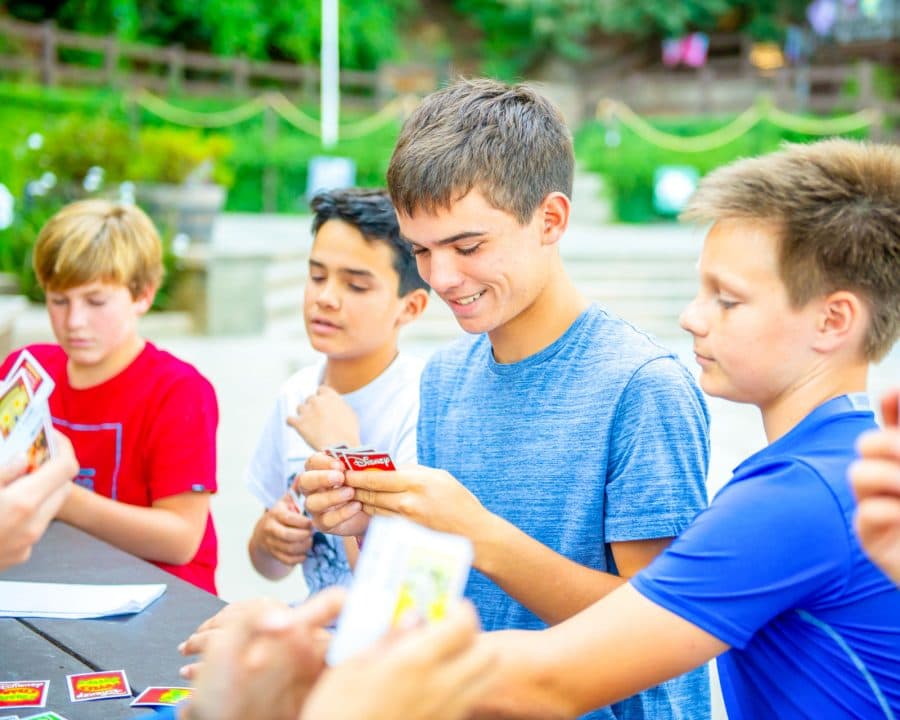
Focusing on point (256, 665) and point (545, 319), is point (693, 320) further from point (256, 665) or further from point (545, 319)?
point (256, 665)

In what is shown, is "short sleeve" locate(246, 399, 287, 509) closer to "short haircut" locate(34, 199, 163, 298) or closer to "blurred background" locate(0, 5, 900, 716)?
"short haircut" locate(34, 199, 163, 298)

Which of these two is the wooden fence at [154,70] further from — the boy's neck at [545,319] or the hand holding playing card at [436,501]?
the hand holding playing card at [436,501]

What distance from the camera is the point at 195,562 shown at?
258cm

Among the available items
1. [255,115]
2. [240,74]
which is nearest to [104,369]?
[255,115]

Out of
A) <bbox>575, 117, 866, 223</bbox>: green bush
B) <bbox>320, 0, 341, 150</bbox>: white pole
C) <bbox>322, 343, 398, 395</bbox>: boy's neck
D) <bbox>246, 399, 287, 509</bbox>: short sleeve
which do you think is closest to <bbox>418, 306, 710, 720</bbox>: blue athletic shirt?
<bbox>322, 343, 398, 395</bbox>: boy's neck

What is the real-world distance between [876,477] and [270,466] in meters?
1.82

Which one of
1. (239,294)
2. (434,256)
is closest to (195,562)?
(434,256)

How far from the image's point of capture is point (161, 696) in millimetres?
1493

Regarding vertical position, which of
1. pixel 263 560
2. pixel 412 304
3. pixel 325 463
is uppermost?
pixel 412 304

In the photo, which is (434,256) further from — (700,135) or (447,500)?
(700,135)

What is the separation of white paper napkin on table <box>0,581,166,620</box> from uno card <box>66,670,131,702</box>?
0.26 metres

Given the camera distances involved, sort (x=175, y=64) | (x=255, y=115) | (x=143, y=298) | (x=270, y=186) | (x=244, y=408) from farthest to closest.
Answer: (x=175, y=64), (x=255, y=115), (x=270, y=186), (x=244, y=408), (x=143, y=298)

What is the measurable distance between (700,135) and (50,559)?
1530 centimetres

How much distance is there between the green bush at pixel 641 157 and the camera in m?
15.3
